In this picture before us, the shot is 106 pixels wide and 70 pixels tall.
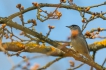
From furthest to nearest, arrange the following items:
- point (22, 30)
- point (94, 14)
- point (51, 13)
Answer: point (94, 14), point (22, 30), point (51, 13)

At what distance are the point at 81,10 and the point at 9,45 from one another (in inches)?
68.0

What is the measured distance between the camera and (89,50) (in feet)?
20.3

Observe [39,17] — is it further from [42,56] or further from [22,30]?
[42,56]

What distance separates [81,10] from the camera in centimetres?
593

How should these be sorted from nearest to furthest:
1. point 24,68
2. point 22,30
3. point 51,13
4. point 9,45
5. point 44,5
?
point 24,68 → point 51,13 → point 22,30 → point 9,45 → point 44,5

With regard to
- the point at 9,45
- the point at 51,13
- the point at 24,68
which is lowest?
the point at 9,45

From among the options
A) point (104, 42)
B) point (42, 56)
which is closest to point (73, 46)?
point (104, 42)

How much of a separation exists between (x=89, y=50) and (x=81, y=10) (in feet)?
2.99

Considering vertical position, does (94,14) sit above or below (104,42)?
above

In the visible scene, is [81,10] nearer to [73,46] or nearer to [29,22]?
[73,46]

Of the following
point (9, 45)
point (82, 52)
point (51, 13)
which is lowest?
point (82, 52)

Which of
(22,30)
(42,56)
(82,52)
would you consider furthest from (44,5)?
(42,56)

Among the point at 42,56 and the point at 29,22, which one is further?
the point at 29,22

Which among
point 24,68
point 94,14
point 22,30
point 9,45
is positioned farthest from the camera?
point 94,14
